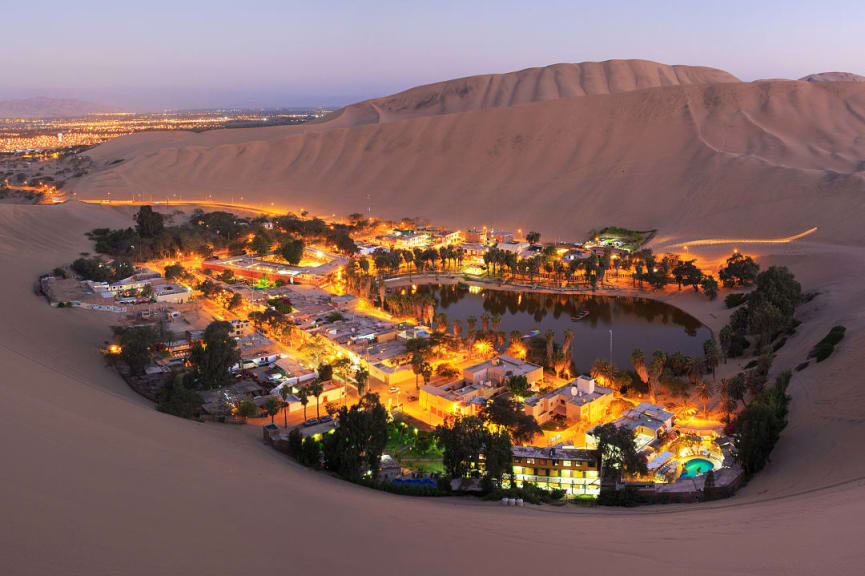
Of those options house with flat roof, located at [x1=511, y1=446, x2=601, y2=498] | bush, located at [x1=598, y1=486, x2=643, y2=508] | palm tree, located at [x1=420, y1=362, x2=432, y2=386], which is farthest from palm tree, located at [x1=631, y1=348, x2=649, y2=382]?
bush, located at [x1=598, y1=486, x2=643, y2=508]

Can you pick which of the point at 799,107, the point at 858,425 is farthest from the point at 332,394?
the point at 799,107

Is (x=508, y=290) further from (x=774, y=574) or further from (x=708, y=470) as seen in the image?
(x=774, y=574)

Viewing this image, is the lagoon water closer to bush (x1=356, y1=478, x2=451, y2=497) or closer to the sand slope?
bush (x1=356, y1=478, x2=451, y2=497)

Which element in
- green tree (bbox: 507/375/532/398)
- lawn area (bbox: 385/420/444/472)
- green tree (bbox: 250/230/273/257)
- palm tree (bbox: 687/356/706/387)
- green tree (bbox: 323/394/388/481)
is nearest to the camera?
green tree (bbox: 323/394/388/481)

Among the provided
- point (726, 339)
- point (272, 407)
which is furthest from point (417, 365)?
point (726, 339)

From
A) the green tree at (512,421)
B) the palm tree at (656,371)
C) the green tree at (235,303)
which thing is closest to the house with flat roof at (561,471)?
the green tree at (512,421)
